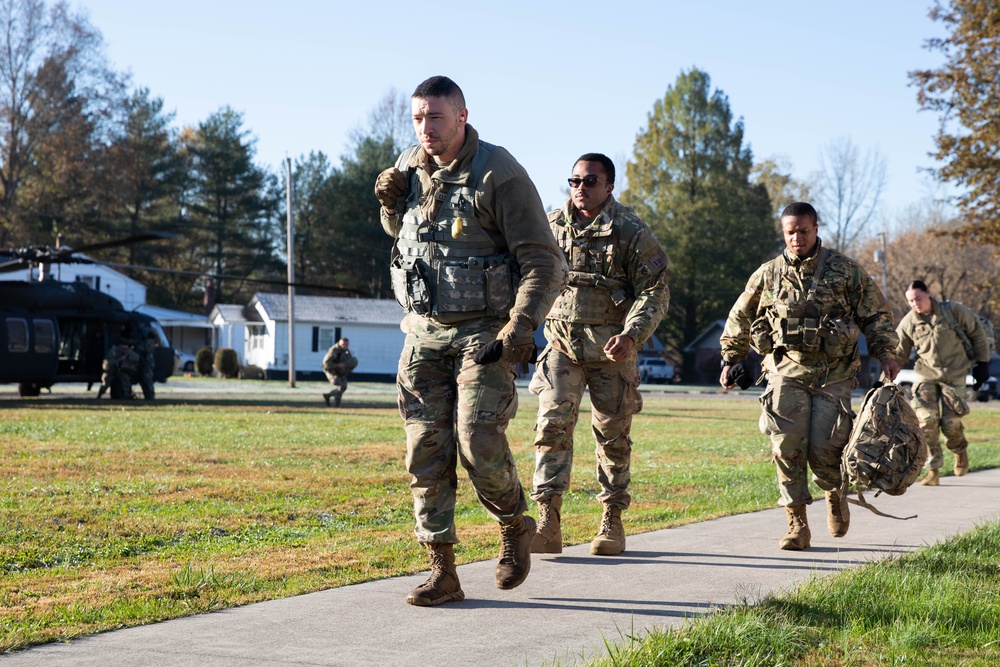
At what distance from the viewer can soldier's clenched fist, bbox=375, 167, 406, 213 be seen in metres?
5.64

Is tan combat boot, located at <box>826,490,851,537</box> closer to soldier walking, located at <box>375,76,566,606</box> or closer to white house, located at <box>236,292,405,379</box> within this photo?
soldier walking, located at <box>375,76,566,606</box>

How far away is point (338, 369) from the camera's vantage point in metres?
28.9

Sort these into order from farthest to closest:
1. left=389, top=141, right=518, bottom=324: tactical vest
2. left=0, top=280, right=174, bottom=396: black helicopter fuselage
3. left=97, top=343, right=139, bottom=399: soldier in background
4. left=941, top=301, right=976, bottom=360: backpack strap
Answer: left=97, top=343, right=139, bottom=399: soldier in background < left=0, top=280, right=174, bottom=396: black helicopter fuselage < left=941, top=301, right=976, bottom=360: backpack strap < left=389, top=141, right=518, bottom=324: tactical vest

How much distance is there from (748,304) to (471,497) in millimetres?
3591

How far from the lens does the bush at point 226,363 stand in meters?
56.8

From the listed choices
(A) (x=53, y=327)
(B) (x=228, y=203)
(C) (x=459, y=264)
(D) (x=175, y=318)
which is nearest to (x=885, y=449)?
(C) (x=459, y=264)

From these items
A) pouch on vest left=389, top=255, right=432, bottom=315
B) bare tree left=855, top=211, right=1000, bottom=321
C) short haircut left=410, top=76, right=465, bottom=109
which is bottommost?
pouch on vest left=389, top=255, right=432, bottom=315

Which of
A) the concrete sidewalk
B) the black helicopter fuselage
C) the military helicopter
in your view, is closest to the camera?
the concrete sidewalk

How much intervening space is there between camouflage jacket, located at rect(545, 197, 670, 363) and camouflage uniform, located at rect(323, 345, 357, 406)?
843 inches

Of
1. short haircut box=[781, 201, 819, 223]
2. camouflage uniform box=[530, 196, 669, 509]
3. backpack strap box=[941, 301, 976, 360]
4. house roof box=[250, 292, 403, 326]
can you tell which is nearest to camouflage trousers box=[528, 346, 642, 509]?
camouflage uniform box=[530, 196, 669, 509]

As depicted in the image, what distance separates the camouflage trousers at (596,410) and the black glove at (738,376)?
0.75 meters

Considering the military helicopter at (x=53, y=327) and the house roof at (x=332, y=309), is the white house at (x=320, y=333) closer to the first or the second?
the house roof at (x=332, y=309)

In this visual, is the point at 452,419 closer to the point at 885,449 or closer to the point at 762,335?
the point at 885,449

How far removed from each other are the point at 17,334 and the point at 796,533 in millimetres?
22655
